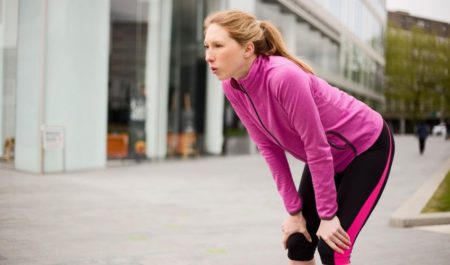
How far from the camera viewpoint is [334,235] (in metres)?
2.13

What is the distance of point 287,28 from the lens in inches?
1024

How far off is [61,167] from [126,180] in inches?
75.8

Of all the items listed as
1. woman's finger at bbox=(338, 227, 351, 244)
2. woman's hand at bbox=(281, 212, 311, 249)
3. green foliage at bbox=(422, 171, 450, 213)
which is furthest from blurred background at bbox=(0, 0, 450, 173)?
woman's finger at bbox=(338, 227, 351, 244)

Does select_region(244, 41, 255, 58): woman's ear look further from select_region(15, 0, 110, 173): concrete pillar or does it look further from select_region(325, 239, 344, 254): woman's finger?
select_region(15, 0, 110, 173): concrete pillar

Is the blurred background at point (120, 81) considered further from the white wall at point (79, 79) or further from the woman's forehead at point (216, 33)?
the woman's forehead at point (216, 33)

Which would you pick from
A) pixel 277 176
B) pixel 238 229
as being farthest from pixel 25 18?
pixel 277 176

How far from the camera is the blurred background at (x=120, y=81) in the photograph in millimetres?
10031

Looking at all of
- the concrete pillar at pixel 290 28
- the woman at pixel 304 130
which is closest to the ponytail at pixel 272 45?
the woman at pixel 304 130

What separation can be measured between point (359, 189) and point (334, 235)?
0.78 feet

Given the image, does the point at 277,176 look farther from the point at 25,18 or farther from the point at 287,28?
the point at 287,28

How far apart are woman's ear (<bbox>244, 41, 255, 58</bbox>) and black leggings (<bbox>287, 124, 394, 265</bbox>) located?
61 centimetres

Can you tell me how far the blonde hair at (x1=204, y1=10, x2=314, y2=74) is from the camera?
208cm

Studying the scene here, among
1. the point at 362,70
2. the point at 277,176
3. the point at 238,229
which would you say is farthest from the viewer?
the point at 362,70

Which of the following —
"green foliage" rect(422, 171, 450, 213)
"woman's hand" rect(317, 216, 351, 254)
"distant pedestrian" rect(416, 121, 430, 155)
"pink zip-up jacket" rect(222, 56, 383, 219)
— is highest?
"pink zip-up jacket" rect(222, 56, 383, 219)
